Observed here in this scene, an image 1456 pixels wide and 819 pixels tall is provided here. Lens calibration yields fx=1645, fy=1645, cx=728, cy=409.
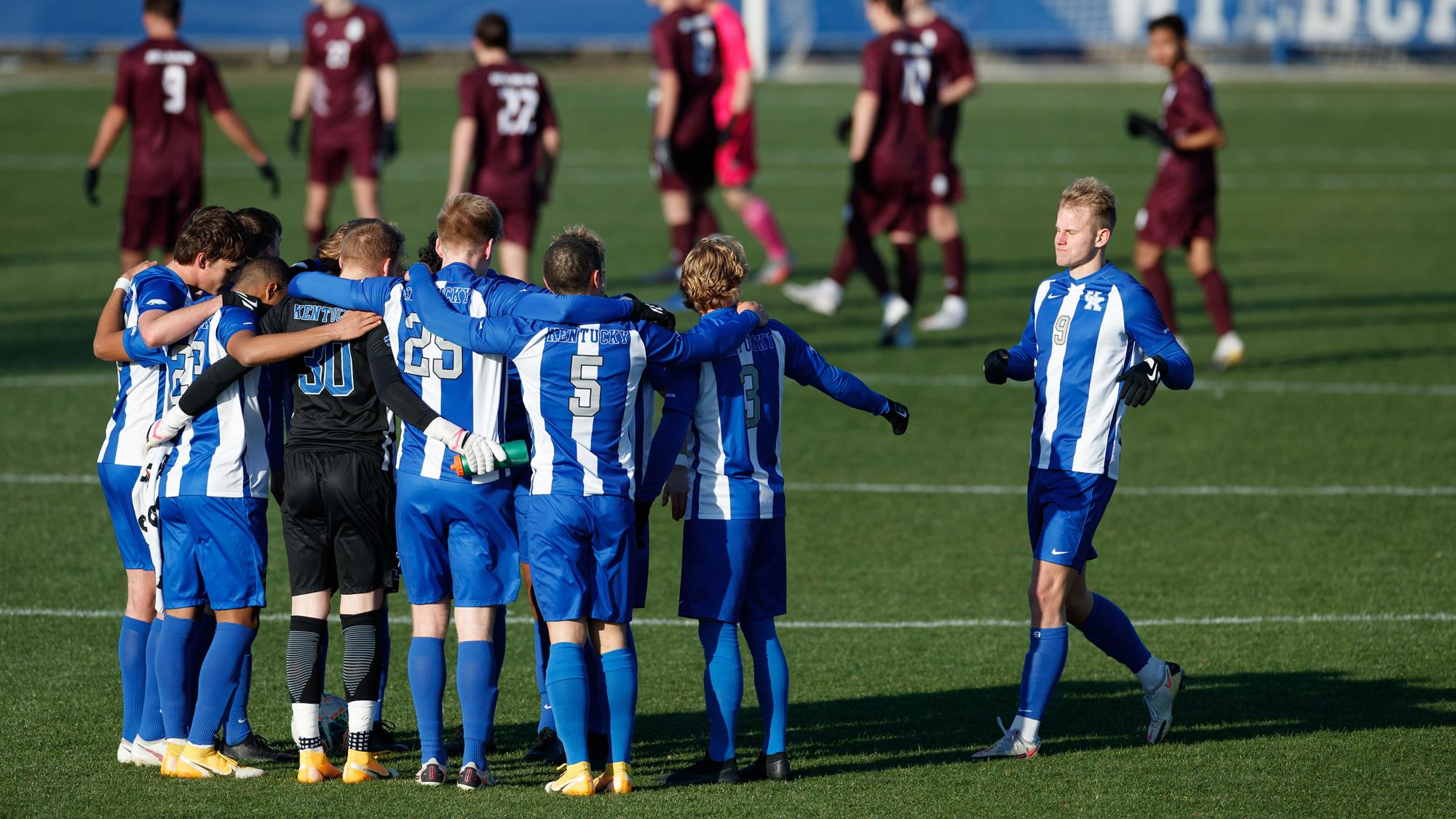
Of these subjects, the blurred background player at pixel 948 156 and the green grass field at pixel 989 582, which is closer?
the green grass field at pixel 989 582

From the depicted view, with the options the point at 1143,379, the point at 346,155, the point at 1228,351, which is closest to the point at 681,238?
the point at 346,155

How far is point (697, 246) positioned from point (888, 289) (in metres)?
7.71

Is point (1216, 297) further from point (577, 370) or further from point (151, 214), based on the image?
point (577, 370)

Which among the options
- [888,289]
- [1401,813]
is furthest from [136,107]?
[1401,813]

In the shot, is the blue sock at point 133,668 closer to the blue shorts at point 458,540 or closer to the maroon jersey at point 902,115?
the blue shorts at point 458,540

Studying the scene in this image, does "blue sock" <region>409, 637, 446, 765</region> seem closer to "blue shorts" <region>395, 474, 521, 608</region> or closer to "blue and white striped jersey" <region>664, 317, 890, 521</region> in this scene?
"blue shorts" <region>395, 474, 521, 608</region>

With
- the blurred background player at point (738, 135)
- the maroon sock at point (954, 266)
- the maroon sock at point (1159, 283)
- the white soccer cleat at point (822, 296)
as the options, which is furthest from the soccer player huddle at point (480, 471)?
the blurred background player at point (738, 135)

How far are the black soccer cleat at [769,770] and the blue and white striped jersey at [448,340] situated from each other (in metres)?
1.26

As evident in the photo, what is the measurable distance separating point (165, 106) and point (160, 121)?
11 cm

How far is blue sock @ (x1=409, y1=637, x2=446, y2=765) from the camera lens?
16.8ft

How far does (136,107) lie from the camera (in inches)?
488

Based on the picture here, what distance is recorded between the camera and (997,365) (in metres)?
5.68

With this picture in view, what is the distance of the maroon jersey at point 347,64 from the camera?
14.4m

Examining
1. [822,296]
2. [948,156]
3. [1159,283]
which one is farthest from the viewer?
[822,296]
